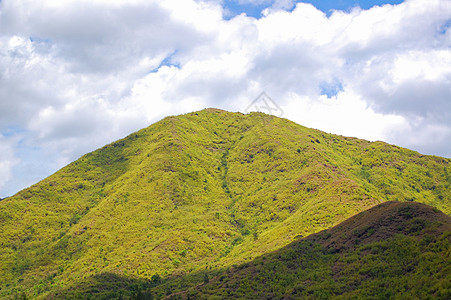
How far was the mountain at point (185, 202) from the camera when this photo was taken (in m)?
67.2

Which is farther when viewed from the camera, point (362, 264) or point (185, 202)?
point (185, 202)

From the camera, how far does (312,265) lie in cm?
4897

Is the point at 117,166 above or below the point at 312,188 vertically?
above

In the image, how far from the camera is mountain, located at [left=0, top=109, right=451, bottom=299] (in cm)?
Answer: 6725

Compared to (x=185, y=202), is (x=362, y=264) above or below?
below

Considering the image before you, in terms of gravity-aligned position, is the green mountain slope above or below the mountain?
below

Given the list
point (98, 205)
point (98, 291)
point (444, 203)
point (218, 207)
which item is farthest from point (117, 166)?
point (444, 203)

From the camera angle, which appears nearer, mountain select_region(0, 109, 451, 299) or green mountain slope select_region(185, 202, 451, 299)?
green mountain slope select_region(185, 202, 451, 299)

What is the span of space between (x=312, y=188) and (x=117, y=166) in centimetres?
6126

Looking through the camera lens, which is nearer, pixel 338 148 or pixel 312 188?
pixel 312 188

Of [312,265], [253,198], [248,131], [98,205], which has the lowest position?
[312,265]

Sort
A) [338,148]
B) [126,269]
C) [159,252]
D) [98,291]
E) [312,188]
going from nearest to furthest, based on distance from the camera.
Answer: [98,291] < [126,269] < [159,252] < [312,188] < [338,148]

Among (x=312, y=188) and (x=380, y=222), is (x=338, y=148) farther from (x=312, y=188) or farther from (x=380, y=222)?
(x=380, y=222)

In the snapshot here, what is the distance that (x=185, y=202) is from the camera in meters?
89.8
